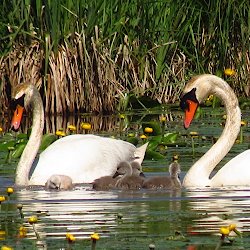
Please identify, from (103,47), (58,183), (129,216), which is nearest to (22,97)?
(58,183)

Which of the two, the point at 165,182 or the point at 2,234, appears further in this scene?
the point at 165,182

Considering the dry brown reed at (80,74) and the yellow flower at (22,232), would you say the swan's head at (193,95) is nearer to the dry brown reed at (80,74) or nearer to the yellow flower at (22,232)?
the yellow flower at (22,232)

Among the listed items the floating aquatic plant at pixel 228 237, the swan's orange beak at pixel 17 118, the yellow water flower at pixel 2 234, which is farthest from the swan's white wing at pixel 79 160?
the floating aquatic plant at pixel 228 237

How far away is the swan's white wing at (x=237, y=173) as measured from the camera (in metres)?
10.6

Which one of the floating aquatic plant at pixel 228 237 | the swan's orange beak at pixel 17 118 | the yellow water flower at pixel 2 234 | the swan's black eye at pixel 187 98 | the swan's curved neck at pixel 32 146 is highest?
the floating aquatic plant at pixel 228 237

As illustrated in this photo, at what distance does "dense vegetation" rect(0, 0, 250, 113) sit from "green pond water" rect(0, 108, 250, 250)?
255 inches

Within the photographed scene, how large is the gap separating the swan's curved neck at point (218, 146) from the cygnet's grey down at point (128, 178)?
Result: 0.44 meters

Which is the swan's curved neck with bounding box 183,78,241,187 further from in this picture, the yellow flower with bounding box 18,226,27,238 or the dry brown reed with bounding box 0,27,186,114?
the dry brown reed with bounding box 0,27,186,114

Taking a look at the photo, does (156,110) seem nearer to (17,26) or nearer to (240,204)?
(17,26)

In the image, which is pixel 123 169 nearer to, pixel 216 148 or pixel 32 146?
pixel 216 148

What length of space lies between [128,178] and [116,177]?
0.47 metres

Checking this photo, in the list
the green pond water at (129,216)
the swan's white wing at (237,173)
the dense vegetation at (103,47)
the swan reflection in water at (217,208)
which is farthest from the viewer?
the dense vegetation at (103,47)

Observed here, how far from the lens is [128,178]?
35.8 feet

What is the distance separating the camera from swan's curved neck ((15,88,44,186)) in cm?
1169
